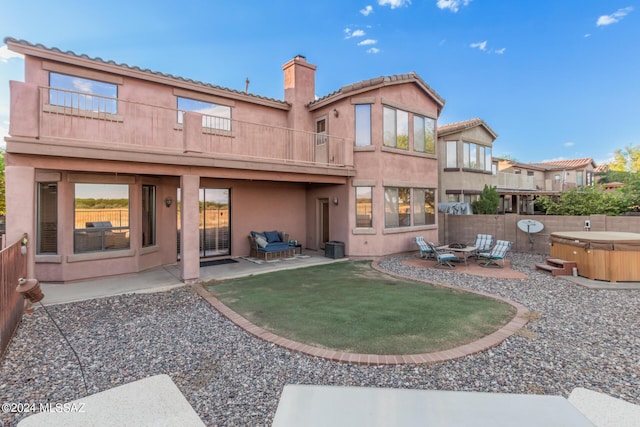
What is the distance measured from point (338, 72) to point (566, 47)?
63.4 ft

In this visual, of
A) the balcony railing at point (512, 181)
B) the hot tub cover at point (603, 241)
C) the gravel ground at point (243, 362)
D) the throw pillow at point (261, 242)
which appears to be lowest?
the gravel ground at point (243, 362)

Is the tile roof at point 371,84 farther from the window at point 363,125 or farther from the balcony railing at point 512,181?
the balcony railing at point 512,181

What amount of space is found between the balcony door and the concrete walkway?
1222 millimetres

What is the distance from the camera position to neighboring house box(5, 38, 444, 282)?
313 inches

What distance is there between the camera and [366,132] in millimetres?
12906

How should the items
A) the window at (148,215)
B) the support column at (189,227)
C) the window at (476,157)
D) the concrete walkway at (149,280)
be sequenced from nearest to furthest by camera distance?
1. the concrete walkway at (149,280)
2. the support column at (189,227)
3. the window at (148,215)
4. the window at (476,157)

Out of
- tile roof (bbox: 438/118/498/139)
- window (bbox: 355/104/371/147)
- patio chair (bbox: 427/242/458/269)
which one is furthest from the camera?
tile roof (bbox: 438/118/498/139)

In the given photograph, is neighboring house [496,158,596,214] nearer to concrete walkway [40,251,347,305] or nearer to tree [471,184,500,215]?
tree [471,184,500,215]

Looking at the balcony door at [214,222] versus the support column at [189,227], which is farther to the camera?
the balcony door at [214,222]

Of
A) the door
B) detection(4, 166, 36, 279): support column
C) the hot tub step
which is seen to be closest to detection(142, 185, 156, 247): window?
detection(4, 166, 36, 279): support column

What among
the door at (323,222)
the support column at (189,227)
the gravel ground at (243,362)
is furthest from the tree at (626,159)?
the support column at (189,227)

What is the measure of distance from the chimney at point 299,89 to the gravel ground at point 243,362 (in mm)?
9792

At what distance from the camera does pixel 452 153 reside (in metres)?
19.7

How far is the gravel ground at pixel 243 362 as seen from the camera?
3.68 metres
